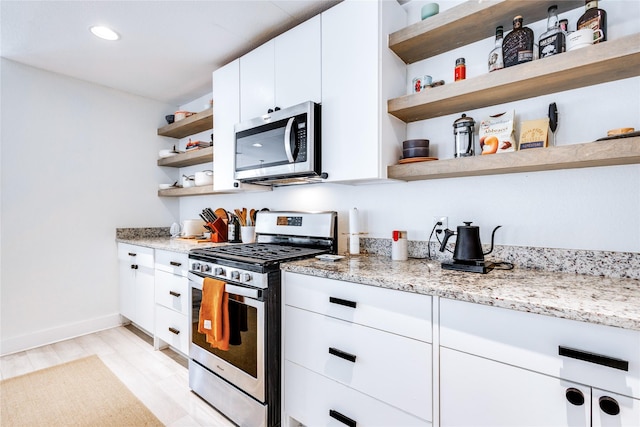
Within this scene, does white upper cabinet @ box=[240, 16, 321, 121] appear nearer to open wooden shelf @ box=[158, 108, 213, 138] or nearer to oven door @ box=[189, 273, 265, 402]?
open wooden shelf @ box=[158, 108, 213, 138]

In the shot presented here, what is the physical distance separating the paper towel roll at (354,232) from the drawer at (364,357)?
58 cm

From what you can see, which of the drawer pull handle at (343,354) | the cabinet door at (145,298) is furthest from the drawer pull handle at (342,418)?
the cabinet door at (145,298)

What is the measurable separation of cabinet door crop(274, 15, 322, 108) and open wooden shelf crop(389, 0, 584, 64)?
470mm

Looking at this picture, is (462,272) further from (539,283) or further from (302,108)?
(302,108)

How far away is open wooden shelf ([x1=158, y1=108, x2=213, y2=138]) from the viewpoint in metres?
2.85

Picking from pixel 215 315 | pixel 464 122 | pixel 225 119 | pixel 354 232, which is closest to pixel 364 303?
pixel 354 232

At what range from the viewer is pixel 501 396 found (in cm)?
98

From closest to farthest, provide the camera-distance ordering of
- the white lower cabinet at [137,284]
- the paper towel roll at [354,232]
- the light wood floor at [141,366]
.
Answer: the light wood floor at [141,366] < the paper towel roll at [354,232] < the white lower cabinet at [137,284]

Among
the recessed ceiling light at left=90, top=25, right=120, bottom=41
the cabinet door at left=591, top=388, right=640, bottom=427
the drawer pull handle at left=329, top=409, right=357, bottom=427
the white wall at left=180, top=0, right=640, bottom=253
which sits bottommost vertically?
the drawer pull handle at left=329, top=409, right=357, bottom=427

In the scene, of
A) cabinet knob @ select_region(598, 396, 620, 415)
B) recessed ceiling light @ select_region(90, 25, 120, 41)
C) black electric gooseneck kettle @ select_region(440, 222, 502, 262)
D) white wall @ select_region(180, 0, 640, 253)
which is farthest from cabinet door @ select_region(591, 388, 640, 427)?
recessed ceiling light @ select_region(90, 25, 120, 41)

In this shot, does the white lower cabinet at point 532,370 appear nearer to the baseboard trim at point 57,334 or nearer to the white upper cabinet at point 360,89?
the white upper cabinet at point 360,89

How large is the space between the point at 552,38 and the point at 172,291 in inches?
108

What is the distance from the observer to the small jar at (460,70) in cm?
154

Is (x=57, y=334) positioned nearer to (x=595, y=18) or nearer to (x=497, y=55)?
(x=497, y=55)
